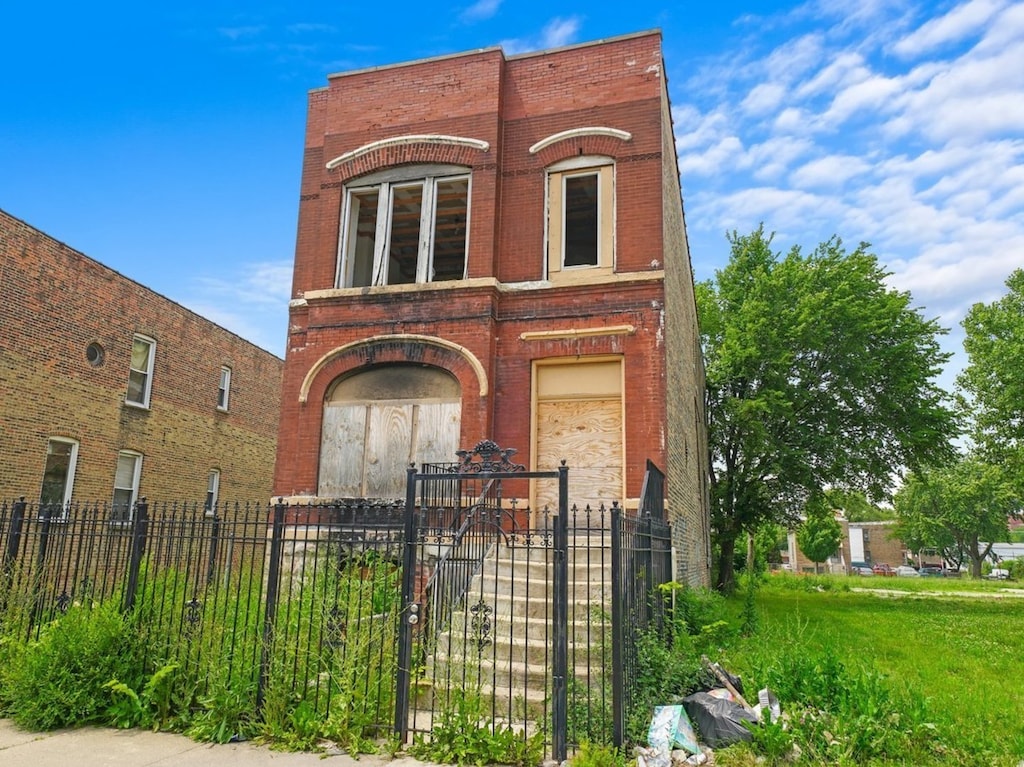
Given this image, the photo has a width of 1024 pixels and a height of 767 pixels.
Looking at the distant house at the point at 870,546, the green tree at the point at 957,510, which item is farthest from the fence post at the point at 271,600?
the distant house at the point at 870,546

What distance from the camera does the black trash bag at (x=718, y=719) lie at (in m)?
5.67

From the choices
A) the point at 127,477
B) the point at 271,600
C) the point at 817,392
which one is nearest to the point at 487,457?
the point at 271,600

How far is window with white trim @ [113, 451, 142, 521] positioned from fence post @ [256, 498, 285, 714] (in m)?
13.8

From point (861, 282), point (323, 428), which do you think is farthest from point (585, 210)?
point (861, 282)

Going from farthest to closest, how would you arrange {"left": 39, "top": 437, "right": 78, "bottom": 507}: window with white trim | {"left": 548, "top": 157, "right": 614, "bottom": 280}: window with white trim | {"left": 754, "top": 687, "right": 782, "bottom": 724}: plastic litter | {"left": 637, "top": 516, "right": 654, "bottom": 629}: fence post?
{"left": 39, "top": 437, "right": 78, "bottom": 507}: window with white trim < {"left": 548, "top": 157, "right": 614, "bottom": 280}: window with white trim < {"left": 637, "top": 516, "right": 654, "bottom": 629}: fence post < {"left": 754, "top": 687, "right": 782, "bottom": 724}: plastic litter

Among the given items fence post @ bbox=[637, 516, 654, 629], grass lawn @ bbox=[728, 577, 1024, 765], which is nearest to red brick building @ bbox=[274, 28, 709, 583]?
fence post @ bbox=[637, 516, 654, 629]

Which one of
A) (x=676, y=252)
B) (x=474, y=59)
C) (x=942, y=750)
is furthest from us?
(x=676, y=252)

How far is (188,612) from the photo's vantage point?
21.9ft

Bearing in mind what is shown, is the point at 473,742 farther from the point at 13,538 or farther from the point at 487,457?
the point at 13,538

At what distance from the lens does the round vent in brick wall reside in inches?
681

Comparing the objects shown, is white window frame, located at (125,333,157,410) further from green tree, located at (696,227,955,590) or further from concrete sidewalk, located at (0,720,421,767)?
green tree, located at (696,227,955,590)

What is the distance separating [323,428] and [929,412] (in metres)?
19.4

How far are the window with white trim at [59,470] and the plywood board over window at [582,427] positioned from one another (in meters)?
11.8

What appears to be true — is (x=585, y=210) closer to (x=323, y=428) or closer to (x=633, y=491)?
(x=633, y=491)
